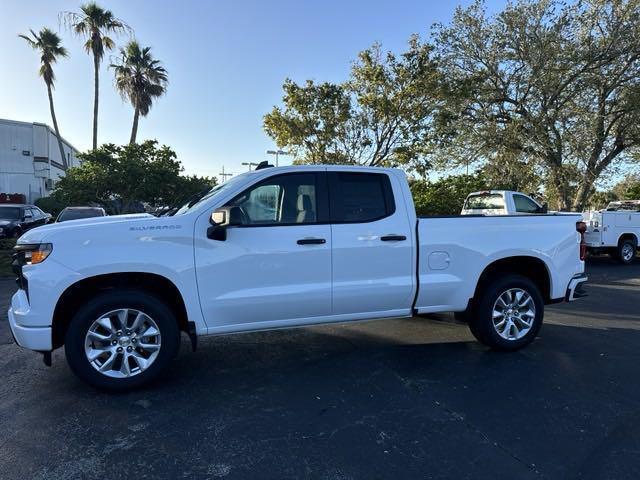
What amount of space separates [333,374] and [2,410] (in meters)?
2.70

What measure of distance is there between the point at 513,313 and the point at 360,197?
2141 millimetres

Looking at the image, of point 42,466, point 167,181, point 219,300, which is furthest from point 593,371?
point 167,181

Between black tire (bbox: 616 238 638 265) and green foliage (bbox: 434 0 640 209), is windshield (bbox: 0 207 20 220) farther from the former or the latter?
black tire (bbox: 616 238 638 265)

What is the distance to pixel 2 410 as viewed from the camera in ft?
11.8

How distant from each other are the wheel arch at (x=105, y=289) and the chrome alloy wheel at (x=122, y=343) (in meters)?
0.25

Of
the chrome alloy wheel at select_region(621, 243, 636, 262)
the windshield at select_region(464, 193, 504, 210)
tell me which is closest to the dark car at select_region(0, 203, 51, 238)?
the windshield at select_region(464, 193, 504, 210)

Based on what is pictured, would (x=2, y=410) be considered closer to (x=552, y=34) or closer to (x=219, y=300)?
(x=219, y=300)

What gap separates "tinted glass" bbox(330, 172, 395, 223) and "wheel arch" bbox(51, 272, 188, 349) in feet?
5.32

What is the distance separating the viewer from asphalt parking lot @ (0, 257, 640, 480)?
2850 millimetres

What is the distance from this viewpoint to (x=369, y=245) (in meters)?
4.40

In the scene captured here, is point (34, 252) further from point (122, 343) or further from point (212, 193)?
point (212, 193)

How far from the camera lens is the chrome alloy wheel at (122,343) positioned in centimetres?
380

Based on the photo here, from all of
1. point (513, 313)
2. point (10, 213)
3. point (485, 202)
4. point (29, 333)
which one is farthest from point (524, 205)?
point (10, 213)

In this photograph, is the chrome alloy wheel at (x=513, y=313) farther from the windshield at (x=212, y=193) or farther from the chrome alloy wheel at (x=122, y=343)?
the chrome alloy wheel at (x=122, y=343)
